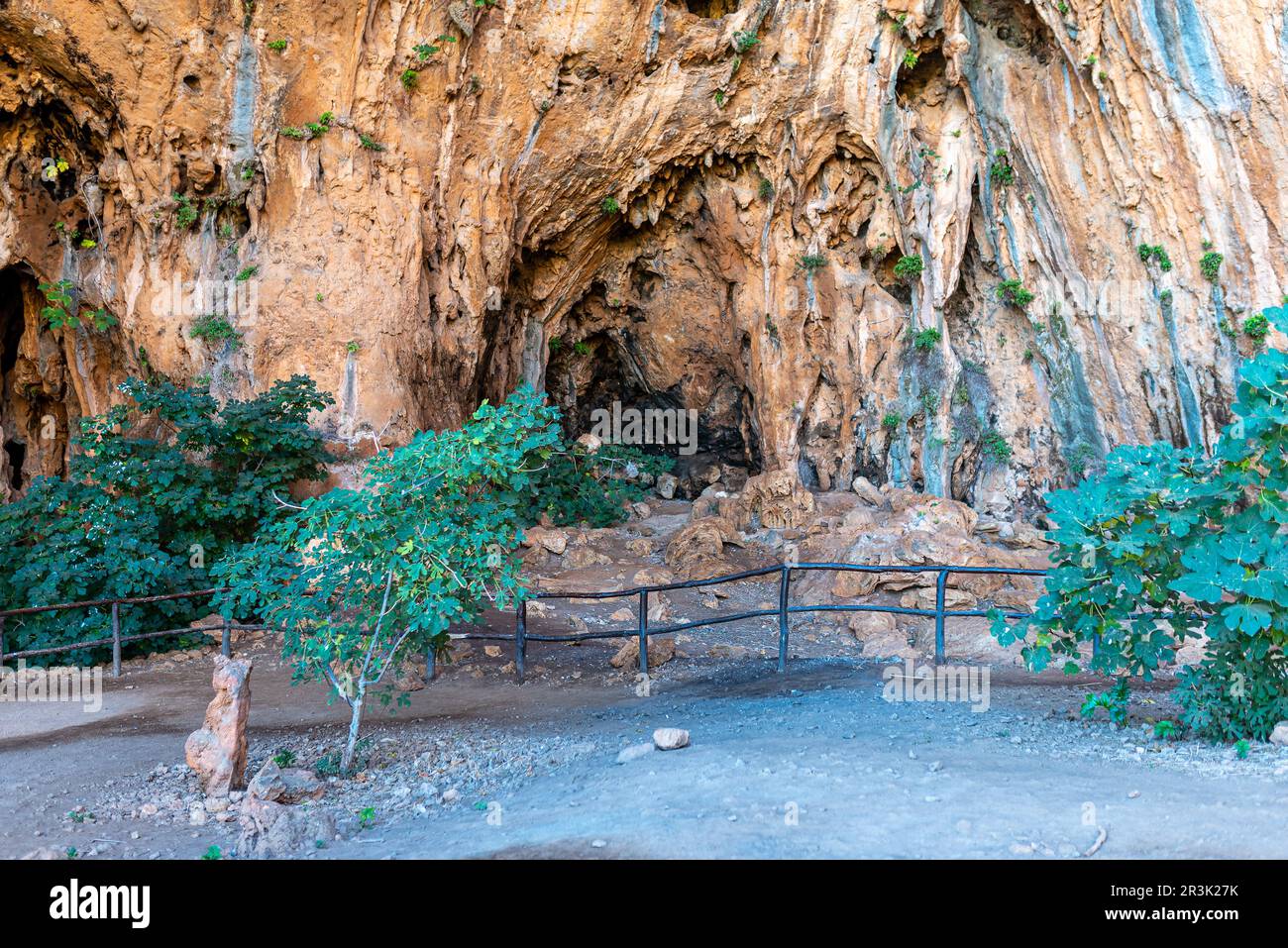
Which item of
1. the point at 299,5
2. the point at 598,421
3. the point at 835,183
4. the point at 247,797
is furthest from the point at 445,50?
the point at 247,797

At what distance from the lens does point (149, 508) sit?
967 cm

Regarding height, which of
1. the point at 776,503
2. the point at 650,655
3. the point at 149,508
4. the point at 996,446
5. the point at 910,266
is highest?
the point at 910,266

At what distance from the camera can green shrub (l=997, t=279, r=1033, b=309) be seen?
13797 mm

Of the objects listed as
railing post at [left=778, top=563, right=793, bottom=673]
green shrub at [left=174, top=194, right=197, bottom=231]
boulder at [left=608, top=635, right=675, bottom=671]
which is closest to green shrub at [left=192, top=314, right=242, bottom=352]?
green shrub at [left=174, top=194, right=197, bottom=231]

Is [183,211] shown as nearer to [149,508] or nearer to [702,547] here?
[149,508]

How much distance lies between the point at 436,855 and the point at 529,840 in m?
0.37

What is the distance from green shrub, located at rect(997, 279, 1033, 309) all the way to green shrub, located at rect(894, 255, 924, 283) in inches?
49.3

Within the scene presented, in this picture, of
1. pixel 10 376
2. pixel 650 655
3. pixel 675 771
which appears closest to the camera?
pixel 675 771

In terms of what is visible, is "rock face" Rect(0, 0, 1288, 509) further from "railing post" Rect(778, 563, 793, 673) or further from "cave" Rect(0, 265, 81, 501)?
"railing post" Rect(778, 563, 793, 673)

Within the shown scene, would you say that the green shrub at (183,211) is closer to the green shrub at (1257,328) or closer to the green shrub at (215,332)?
the green shrub at (215,332)

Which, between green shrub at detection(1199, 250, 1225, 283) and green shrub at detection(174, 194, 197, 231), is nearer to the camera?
green shrub at detection(1199, 250, 1225, 283)

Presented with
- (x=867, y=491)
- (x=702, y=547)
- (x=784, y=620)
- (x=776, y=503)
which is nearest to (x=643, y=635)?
(x=784, y=620)

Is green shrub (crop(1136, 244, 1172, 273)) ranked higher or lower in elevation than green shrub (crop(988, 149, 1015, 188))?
lower

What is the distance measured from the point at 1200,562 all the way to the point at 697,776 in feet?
8.29
